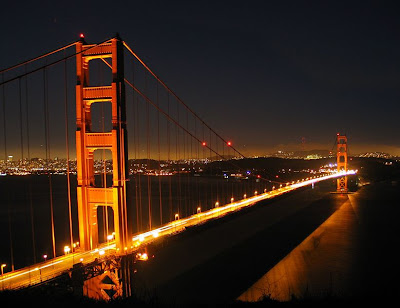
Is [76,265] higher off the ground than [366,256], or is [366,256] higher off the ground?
[76,265]

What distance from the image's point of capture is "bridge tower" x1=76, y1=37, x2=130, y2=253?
970cm

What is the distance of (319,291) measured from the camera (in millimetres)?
10445

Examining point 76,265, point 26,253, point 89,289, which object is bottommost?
point 26,253

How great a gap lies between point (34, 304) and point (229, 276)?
751 cm

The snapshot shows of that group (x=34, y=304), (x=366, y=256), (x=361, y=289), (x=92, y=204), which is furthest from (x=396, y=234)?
(x=34, y=304)

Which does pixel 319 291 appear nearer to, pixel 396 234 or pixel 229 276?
pixel 229 276

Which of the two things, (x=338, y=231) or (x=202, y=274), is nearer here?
(x=202, y=274)

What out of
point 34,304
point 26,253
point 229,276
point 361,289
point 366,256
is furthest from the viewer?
point 26,253

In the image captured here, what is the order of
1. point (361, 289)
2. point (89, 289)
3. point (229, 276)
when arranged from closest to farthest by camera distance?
point (89, 289) → point (361, 289) → point (229, 276)

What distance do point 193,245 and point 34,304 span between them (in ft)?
37.7

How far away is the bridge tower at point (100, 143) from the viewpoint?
9.70 metres

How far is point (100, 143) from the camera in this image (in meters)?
9.92

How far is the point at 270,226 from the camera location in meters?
22.5

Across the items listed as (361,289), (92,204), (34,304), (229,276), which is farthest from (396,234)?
(34,304)
